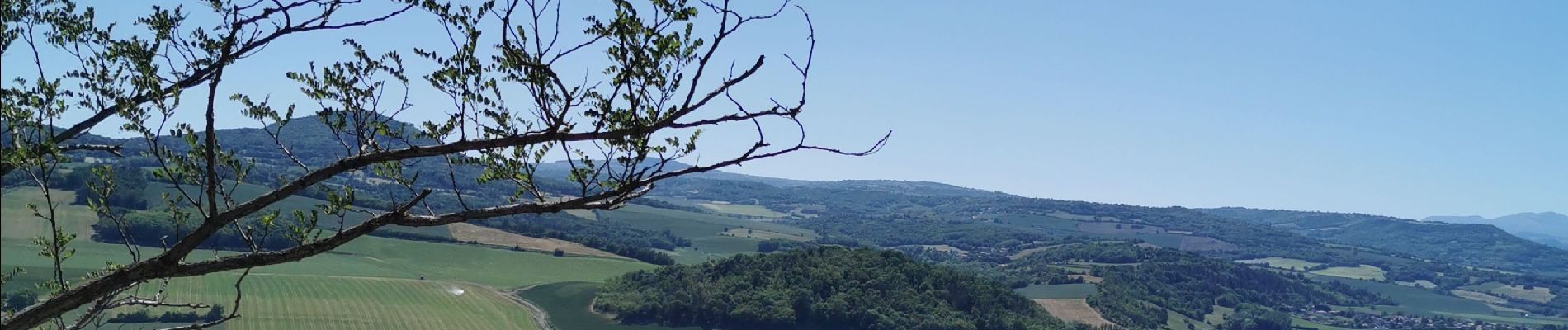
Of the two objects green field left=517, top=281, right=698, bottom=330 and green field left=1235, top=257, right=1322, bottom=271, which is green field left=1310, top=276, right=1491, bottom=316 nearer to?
green field left=1235, top=257, right=1322, bottom=271

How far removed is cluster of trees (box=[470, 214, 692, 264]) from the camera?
98500 mm

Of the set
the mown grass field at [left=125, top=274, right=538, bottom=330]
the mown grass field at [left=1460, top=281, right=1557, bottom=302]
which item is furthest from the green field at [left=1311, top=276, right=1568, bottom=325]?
the mown grass field at [left=125, top=274, right=538, bottom=330]

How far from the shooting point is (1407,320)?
95250 mm

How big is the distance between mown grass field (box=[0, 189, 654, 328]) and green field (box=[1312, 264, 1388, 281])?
10947 centimetres

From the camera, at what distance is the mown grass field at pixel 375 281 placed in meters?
50.1

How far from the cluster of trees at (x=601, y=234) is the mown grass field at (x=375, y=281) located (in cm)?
703

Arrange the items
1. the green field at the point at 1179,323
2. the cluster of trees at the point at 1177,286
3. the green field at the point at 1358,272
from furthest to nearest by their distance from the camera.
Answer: the green field at the point at 1358,272 < the cluster of trees at the point at 1177,286 < the green field at the point at 1179,323

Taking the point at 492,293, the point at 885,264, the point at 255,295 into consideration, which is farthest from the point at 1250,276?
the point at 255,295

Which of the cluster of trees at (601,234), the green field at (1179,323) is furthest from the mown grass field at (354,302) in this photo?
the green field at (1179,323)

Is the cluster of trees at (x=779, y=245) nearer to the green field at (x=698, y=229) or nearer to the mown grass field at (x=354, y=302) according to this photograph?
the green field at (x=698, y=229)

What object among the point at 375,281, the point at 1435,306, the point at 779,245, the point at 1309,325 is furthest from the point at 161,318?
the point at 1435,306

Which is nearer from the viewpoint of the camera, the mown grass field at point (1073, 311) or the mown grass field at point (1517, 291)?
the mown grass field at point (1073, 311)

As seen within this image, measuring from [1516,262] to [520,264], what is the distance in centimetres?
20503

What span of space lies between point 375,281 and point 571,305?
14.1m
